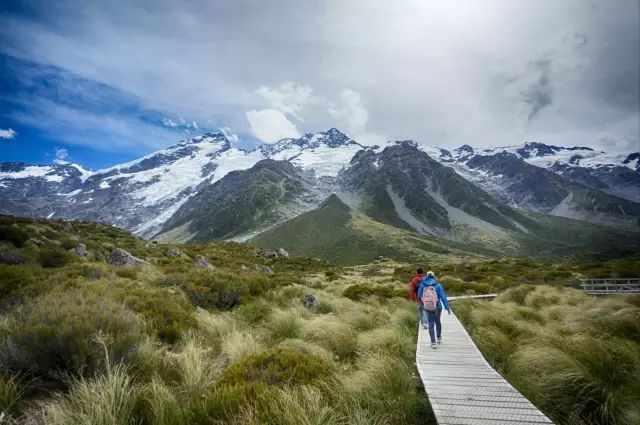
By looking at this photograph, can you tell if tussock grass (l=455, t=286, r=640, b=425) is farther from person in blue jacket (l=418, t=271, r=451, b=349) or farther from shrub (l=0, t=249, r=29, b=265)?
shrub (l=0, t=249, r=29, b=265)

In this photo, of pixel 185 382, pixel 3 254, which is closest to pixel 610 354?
pixel 185 382

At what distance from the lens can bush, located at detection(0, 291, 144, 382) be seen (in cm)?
586

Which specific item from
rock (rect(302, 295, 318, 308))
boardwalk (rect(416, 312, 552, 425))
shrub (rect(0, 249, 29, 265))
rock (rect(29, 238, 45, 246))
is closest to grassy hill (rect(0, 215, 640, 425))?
boardwalk (rect(416, 312, 552, 425))

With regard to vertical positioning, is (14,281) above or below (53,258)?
below

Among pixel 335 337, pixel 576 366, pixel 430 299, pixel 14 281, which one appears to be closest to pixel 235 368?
pixel 335 337

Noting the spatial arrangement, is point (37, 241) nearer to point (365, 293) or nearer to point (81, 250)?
point (81, 250)

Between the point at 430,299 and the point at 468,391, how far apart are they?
4.38 m

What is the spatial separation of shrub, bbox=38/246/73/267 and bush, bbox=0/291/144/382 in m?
16.5

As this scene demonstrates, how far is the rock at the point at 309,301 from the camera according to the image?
17.1 meters

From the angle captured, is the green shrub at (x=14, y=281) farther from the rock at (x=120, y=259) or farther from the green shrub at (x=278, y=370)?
the rock at (x=120, y=259)

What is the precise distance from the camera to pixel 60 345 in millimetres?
5996

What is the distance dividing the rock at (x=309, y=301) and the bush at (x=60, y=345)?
425 inches

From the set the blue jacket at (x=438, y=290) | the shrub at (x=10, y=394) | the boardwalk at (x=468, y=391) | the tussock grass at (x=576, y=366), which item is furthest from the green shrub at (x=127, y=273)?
the tussock grass at (x=576, y=366)

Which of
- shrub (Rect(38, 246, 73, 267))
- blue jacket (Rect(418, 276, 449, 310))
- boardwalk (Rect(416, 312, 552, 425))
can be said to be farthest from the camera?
shrub (Rect(38, 246, 73, 267))
